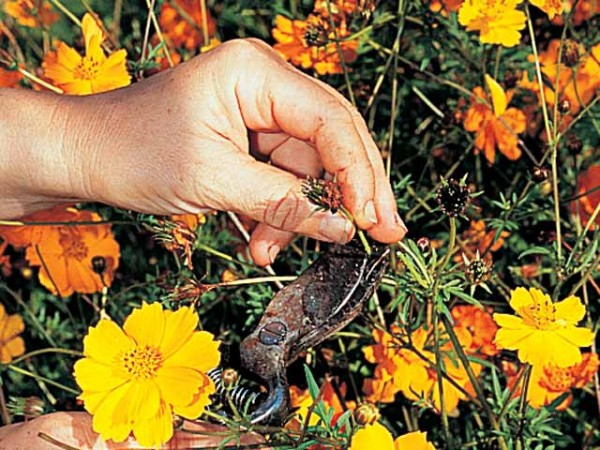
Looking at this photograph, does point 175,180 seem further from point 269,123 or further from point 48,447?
point 48,447

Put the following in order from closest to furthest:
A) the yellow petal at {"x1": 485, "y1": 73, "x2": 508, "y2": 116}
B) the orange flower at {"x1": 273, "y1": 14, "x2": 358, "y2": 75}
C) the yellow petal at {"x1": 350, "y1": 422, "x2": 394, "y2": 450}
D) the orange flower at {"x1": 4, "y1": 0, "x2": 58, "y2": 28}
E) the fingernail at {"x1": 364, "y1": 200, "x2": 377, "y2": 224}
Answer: the yellow petal at {"x1": 350, "y1": 422, "x2": 394, "y2": 450} → the fingernail at {"x1": 364, "y1": 200, "x2": 377, "y2": 224} → the yellow petal at {"x1": 485, "y1": 73, "x2": 508, "y2": 116} → the orange flower at {"x1": 273, "y1": 14, "x2": 358, "y2": 75} → the orange flower at {"x1": 4, "y1": 0, "x2": 58, "y2": 28}

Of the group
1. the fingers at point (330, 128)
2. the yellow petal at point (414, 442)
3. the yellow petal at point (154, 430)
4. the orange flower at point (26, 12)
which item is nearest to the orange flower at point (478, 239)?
the fingers at point (330, 128)

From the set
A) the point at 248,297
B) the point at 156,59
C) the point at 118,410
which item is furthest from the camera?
the point at 156,59

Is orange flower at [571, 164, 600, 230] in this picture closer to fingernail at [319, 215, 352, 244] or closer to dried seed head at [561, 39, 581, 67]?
dried seed head at [561, 39, 581, 67]

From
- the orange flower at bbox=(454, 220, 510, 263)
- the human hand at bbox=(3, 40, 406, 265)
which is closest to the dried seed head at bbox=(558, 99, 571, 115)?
the orange flower at bbox=(454, 220, 510, 263)

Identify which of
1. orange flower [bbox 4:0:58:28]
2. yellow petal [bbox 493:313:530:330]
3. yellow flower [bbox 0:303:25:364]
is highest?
orange flower [bbox 4:0:58:28]

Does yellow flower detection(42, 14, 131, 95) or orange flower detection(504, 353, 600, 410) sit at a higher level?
yellow flower detection(42, 14, 131, 95)

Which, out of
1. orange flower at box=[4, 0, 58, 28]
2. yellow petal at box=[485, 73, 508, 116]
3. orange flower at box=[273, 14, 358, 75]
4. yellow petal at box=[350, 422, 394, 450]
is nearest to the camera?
yellow petal at box=[350, 422, 394, 450]

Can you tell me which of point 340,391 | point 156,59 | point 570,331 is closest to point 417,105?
point 156,59
